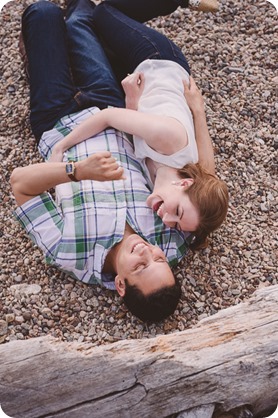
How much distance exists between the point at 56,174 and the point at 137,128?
561 millimetres

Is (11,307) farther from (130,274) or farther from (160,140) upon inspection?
(160,140)

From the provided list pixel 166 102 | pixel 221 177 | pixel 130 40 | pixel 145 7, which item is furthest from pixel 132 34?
pixel 221 177

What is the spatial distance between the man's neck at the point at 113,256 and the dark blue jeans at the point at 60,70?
41.7 inches

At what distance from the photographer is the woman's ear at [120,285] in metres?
4.15

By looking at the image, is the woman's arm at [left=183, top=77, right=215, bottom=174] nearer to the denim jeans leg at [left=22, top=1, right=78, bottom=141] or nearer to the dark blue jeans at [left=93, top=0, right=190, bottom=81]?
the dark blue jeans at [left=93, top=0, right=190, bottom=81]

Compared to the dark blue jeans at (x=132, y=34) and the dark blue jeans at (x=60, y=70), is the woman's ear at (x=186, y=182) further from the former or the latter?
the dark blue jeans at (x=132, y=34)

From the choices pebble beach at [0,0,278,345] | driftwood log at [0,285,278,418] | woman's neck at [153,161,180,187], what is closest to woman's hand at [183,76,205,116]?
pebble beach at [0,0,278,345]

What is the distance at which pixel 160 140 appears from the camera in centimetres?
437

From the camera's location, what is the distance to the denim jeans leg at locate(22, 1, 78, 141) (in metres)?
4.99

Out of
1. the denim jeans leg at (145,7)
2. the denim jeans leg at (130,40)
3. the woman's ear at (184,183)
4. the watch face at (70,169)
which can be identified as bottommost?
the woman's ear at (184,183)

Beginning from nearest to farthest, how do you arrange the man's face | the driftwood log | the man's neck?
the driftwood log
the man's face
the man's neck

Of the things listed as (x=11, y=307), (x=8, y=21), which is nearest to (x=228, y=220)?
(x=11, y=307)

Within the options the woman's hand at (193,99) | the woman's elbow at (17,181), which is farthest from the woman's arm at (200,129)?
the woman's elbow at (17,181)

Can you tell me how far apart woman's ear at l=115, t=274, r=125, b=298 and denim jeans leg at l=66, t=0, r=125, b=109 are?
1371 mm
